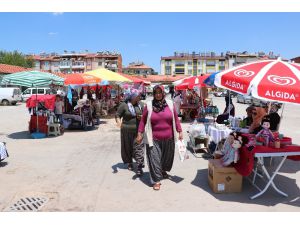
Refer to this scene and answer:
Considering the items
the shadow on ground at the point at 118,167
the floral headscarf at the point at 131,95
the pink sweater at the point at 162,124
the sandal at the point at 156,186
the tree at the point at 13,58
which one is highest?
the tree at the point at 13,58

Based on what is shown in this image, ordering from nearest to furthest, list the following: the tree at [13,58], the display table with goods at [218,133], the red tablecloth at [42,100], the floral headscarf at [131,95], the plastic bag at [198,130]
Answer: the floral headscarf at [131,95]
the display table with goods at [218,133]
the plastic bag at [198,130]
the red tablecloth at [42,100]
the tree at [13,58]

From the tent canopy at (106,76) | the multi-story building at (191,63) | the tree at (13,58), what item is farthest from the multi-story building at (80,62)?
the tent canopy at (106,76)

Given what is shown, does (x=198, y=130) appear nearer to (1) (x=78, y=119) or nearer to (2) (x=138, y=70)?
(1) (x=78, y=119)

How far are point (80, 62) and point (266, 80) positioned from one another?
10372 centimetres

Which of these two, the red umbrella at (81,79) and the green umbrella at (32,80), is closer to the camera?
the green umbrella at (32,80)

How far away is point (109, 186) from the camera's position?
5.83 metres

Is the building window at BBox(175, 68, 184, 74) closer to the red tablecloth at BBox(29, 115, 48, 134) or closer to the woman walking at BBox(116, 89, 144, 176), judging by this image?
the red tablecloth at BBox(29, 115, 48, 134)

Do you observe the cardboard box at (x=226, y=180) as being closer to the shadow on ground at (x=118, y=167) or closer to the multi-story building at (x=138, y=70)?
the shadow on ground at (x=118, y=167)

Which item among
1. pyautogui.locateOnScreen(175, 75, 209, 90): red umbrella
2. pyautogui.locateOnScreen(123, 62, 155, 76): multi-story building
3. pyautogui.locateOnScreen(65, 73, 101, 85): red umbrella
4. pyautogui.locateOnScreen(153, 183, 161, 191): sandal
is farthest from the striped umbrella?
pyautogui.locateOnScreen(123, 62, 155, 76): multi-story building

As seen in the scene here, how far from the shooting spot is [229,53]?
113312mm

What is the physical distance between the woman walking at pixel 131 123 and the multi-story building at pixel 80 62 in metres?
94.9

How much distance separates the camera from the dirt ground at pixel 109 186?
4879mm

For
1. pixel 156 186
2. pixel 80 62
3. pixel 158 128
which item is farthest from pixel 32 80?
pixel 80 62
